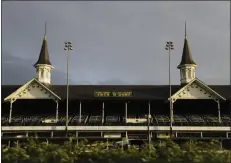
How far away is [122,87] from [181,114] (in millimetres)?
8758

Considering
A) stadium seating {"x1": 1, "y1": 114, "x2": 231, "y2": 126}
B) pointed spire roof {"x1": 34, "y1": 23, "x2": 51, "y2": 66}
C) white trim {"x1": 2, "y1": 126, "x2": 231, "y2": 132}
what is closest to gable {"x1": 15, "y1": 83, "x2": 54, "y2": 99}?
stadium seating {"x1": 1, "y1": 114, "x2": 231, "y2": 126}

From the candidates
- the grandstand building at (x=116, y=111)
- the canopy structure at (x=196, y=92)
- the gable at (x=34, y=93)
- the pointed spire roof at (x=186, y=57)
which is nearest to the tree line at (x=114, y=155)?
the grandstand building at (x=116, y=111)

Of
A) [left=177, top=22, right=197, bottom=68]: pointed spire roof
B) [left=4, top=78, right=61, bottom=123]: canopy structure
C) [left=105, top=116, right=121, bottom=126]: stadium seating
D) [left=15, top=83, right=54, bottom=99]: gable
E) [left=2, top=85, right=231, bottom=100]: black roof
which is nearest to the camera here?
[left=105, top=116, right=121, bottom=126]: stadium seating

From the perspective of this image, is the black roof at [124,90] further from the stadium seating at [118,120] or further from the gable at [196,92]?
the stadium seating at [118,120]

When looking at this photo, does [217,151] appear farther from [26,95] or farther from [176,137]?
[26,95]

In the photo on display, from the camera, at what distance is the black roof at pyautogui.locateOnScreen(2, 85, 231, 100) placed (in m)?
49.0

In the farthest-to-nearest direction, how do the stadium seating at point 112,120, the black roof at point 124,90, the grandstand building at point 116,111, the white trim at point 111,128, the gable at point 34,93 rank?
the black roof at point 124,90, the gable at point 34,93, the stadium seating at point 112,120, the grandstand building at point 116,111, the white trim at point 111,128

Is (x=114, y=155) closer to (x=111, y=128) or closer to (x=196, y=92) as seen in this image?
(x=111, y=128)

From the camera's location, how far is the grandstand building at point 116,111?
4588 centimetres

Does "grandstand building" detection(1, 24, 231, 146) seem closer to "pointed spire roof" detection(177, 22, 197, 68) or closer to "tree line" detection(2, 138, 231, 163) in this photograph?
"pointed spire roof" detection(177, 22, 197, 68)

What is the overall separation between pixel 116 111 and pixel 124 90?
9.98 ft

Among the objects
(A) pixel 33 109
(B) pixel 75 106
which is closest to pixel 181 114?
(B) pixel 75 106

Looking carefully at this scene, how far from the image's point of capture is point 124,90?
50500 millimetres

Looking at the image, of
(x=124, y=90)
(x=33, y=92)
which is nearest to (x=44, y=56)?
(x=33, y=92)
